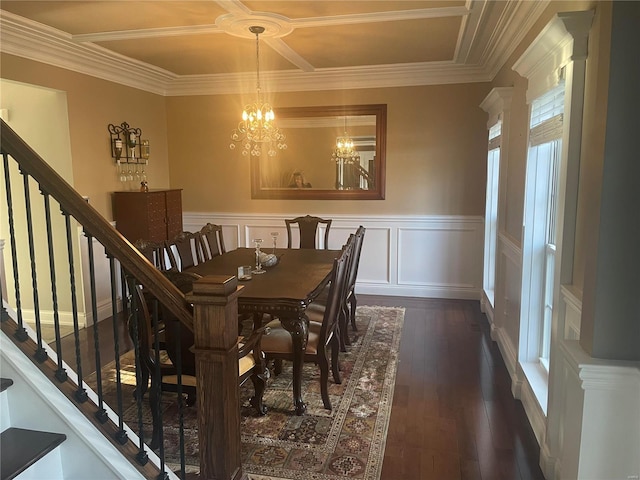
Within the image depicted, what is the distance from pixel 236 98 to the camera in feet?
19.0

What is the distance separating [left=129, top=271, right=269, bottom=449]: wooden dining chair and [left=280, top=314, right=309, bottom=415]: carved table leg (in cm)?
20

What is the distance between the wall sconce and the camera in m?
4.99

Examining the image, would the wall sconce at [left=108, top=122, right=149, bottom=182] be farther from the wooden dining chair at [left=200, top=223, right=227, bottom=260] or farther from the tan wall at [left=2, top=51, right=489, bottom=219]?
the wooden dining chair at [left=200, top=223, right=227, bottom=260]

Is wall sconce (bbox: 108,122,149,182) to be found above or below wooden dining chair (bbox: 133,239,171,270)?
above

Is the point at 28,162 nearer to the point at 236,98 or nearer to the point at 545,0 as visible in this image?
the point at 545,0

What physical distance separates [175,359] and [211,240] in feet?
7.76

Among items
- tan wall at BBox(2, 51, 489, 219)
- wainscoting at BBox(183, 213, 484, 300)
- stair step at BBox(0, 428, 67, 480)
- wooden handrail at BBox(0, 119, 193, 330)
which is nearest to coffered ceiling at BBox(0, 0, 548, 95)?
tan wall at BBox(2, 51, 489, 219)

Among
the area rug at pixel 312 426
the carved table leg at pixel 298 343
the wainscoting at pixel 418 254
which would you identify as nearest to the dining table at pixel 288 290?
the carved table leg at pixel 298 343

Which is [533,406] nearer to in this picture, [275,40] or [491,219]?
[491,219]

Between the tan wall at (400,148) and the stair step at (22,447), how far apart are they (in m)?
4.40

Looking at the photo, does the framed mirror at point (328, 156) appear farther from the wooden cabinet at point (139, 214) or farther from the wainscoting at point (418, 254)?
the wooden cabinet at point (139, 214)

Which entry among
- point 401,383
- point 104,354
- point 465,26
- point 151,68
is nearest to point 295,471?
Answer: point 401,383

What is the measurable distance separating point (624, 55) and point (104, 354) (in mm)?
3969

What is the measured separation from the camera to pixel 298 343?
110 inches
